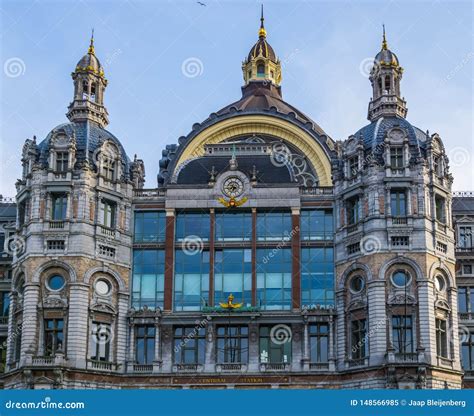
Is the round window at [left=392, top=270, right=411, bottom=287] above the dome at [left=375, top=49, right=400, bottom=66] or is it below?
below

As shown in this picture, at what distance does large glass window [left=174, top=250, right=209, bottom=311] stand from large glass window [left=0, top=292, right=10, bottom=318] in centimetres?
1860

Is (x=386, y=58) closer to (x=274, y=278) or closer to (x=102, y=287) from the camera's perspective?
(x=274, y=278)

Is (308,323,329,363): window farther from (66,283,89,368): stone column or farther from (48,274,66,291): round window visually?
(48,274,66,291): round window

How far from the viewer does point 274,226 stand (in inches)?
2982

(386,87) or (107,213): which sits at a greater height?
(386,87)

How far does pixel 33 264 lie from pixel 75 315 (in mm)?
5881

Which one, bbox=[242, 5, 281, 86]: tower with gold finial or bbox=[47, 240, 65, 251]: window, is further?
bbox=[242, 5, 281, 86]: tower with gold finial

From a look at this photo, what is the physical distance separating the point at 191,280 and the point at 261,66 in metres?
43.0

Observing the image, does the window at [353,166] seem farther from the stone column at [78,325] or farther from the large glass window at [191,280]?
the stone column at [78,325]

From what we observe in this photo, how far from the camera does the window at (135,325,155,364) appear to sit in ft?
238

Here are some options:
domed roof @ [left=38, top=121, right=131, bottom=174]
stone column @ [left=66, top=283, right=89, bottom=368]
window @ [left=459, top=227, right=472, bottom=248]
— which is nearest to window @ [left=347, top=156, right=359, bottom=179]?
window @ [left=459, top=227, right=472, bottom=248]

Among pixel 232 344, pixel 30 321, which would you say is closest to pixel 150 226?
pixel 232 344

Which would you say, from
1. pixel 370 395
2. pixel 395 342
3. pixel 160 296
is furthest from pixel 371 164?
pixel 370 395

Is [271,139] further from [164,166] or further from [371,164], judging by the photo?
[371,164]
